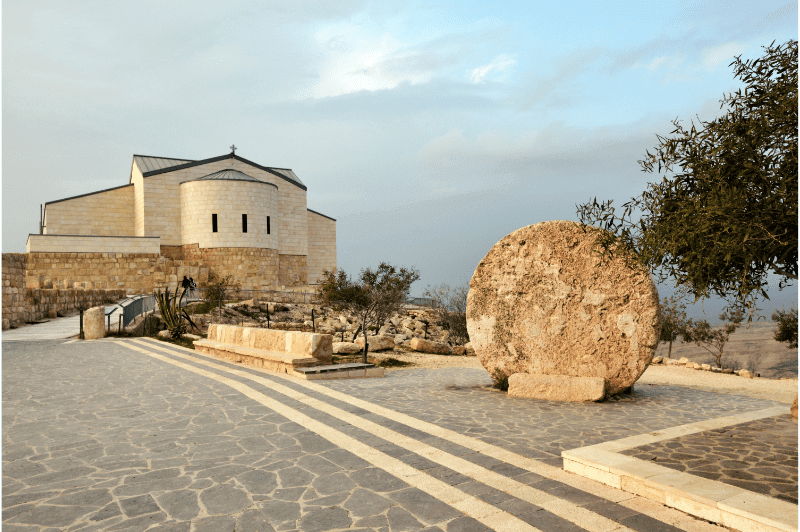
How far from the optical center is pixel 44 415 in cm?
684

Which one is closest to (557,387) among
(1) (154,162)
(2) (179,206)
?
(2) (179,206)

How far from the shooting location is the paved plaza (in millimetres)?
3639

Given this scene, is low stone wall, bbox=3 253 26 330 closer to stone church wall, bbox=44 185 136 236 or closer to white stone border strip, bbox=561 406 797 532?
white stone border strip, bbox=561 406 797 532

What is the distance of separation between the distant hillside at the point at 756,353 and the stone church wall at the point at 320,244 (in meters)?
28.4

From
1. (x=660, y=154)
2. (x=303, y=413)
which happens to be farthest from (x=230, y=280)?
(x=660, y=154)

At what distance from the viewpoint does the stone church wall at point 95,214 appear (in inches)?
1582

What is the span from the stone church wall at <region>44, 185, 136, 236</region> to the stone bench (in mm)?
33468

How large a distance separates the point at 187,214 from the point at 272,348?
106ft

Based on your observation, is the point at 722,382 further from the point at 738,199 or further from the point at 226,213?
the point at 226,213

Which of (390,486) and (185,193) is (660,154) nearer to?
(390,486)

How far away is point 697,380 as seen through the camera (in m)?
13.0

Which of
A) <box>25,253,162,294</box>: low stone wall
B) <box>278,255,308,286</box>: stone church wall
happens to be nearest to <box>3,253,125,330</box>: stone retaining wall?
<box>25,253,162,294</box>: low stone wall

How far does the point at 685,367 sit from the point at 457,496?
15119 mm

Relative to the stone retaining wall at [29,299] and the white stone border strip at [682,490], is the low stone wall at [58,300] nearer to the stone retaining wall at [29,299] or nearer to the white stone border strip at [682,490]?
the stone retaining wall at [29,299]
